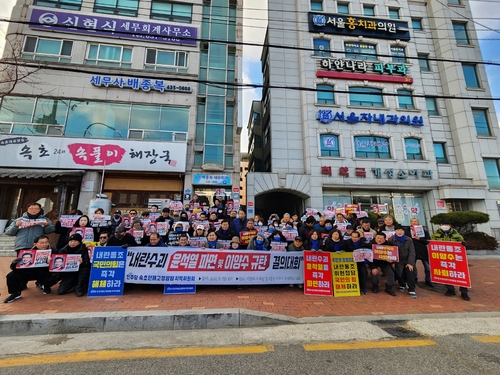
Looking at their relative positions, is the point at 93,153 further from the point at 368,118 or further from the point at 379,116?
the point at 379,116

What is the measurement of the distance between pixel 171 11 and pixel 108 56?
18.4ft

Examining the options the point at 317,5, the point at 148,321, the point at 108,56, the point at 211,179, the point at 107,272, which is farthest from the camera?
the point at 317,5

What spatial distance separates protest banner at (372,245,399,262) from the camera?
19.3ft

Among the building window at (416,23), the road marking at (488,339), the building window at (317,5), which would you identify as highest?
the building window at (317,5)

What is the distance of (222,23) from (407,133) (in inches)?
633

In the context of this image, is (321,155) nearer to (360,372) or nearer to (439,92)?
(439,92)

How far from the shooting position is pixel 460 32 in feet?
63.3

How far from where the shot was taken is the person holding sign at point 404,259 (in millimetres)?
5891

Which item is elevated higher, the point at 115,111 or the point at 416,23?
the point at 416,23

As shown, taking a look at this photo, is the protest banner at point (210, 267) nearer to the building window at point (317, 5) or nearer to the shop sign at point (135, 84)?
the shop sign at point (135, 84)

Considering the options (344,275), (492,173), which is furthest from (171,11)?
(492,173)

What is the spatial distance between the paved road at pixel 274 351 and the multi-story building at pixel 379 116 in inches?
462

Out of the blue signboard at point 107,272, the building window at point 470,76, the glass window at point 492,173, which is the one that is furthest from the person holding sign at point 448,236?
the building window at point 470,76

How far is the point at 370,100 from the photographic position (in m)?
17.7
